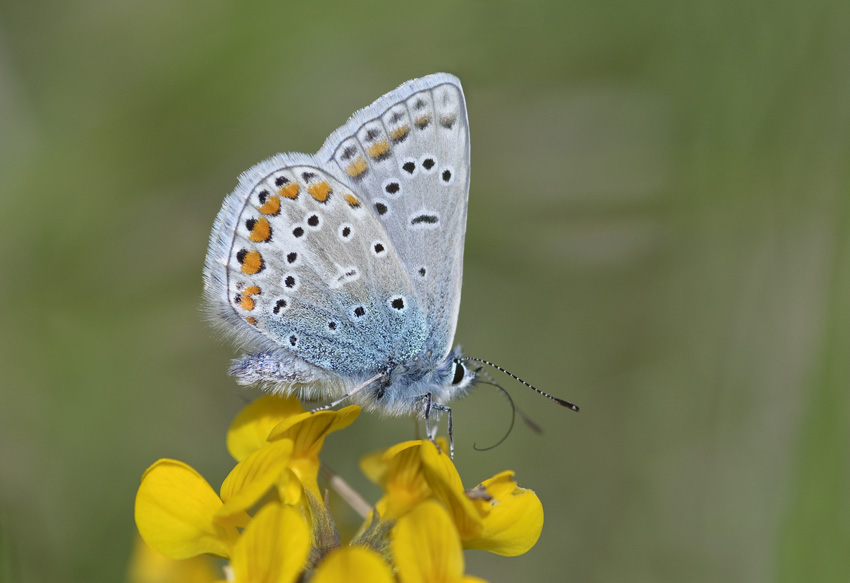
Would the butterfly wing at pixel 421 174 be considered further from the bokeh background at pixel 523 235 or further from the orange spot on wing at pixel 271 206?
the bokeh background at pixel 523 235

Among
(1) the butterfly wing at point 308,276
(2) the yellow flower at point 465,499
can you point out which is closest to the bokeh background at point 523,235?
(1) the butterfly wing at point 308,276

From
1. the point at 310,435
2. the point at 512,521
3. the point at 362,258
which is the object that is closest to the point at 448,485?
the point at 512,521

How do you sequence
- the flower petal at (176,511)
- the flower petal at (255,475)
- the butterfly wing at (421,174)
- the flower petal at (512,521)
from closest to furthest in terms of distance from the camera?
the flower petal at (255,475)
the flower petal at (176,511)
the flower petal at (512,521)
the butterfly wing at (421,174)

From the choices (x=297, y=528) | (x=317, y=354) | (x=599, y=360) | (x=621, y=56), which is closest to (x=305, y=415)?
(x=297, y=528)

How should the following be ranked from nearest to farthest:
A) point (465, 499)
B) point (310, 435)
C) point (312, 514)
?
point (465, 499) < point (312, 514) < point (310, 435)

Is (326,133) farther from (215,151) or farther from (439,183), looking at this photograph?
(439,183)

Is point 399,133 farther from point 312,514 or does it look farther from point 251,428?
point 312,514

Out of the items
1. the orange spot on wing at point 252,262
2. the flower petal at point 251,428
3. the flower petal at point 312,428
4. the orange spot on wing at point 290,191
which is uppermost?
the orange spot on wing at point 290,191
